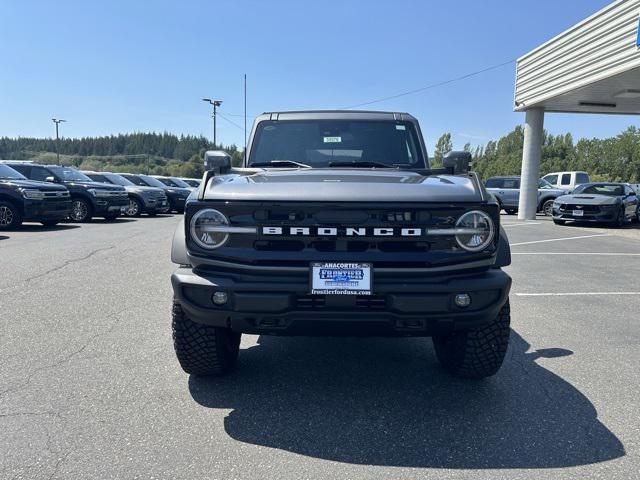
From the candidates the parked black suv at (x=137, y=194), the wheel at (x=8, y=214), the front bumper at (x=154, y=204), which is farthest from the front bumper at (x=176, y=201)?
the wheel at (x=8, y=214)

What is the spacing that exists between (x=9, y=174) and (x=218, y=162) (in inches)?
463

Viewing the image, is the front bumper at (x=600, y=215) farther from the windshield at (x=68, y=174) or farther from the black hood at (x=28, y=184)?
the windshield at (x=68, y=174)

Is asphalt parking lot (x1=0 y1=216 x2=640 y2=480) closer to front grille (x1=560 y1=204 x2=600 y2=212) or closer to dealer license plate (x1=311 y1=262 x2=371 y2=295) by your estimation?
dealer license plate (x1=311 y1=262 x2=371 y2=295)

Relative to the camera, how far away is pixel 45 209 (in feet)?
41.8

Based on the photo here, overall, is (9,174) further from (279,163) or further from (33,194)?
(279,163)

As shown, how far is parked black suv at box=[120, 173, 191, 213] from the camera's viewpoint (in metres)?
21.3

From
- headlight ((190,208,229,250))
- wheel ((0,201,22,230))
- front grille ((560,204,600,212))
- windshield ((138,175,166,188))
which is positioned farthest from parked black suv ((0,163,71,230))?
front grille ((560,204,600,212))

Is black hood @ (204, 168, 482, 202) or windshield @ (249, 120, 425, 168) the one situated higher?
windshield @ (249, 120, 425, 168)

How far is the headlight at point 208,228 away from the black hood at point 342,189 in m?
0.09

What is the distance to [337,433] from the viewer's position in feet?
9.21

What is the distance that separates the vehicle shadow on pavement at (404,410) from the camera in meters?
2.62

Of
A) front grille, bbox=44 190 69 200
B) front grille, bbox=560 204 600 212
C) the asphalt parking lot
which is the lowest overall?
the asphalt parking lot

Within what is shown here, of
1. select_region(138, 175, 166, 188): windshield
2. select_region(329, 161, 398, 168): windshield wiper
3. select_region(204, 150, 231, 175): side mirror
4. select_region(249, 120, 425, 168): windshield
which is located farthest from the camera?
select_region(138, 175, 166, 188): windshield

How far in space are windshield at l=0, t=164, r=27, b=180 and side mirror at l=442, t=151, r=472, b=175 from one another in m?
12.4
